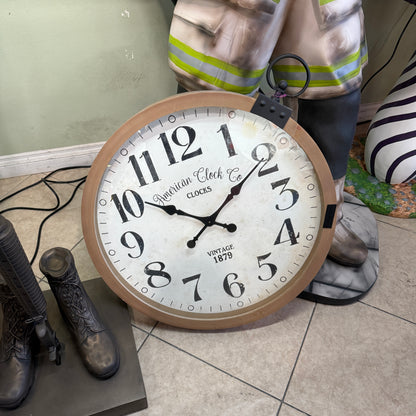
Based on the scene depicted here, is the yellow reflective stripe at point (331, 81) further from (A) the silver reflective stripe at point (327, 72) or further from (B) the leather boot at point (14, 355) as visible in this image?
(B) the leather boot at point (14, 355)

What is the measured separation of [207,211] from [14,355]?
547mm

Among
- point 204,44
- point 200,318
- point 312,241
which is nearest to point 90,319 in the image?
point 200,318

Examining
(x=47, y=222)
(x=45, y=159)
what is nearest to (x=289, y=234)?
(x=47, y=222)

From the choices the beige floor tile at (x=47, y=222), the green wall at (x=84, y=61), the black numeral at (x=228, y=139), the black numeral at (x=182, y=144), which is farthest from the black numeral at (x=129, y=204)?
the green wall at (x=84, y=61)

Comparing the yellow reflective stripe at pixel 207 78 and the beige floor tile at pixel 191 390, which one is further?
the beige floor tile at pixel 191 390

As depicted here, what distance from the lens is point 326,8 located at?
71 centimetres

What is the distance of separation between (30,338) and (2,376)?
0.09 meters

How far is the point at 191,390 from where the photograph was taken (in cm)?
92

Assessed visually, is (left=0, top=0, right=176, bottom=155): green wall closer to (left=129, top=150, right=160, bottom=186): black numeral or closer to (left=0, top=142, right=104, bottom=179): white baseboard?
(left=0, top=142, right=104, bottom=179): white baseboard

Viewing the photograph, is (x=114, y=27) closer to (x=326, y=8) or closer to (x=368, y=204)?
(x=326, y=8)

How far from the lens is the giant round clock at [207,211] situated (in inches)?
28.6

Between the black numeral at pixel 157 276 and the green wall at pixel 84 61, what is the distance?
0.78 metres

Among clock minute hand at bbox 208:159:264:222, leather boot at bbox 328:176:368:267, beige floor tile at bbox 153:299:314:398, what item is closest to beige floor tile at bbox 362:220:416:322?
leather boot at bbox 328:176:368:267

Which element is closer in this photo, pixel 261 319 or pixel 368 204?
pixel 261 319
